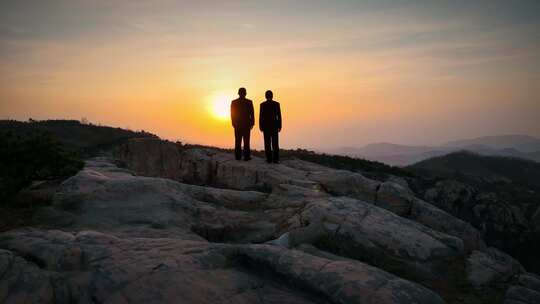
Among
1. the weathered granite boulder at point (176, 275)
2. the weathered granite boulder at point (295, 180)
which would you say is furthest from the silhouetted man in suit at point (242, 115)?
the weathered granite boulder at point (176, 275)

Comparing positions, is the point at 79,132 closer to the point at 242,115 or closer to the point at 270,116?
the point at 242,115

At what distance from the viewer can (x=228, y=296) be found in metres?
5.54

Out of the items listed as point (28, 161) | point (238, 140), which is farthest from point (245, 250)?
point (238, 140)

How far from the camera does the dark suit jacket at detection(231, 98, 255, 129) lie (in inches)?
671

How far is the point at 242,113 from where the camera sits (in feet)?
56.1

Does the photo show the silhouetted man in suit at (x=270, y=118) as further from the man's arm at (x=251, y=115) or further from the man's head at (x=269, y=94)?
the man's arm at (x=251, y=115)

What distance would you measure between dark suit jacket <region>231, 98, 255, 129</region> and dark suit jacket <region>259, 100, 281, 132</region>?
51cm

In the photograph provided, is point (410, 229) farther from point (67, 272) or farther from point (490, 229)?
point (490, 229)

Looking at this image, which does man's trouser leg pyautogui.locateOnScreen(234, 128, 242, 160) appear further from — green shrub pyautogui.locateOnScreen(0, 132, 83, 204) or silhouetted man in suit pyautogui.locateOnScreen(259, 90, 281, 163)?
green shrub pyautogui.locateOnScreen(0, 132, 83, 204)

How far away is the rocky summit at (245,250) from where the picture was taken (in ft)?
18.5

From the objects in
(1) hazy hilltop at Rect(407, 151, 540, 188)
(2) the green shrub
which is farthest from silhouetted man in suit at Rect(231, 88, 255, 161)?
(1) hazy hilltop at Rect(407, 151, 540, 188)

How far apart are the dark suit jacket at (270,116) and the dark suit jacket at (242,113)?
Result: 0.51 metres

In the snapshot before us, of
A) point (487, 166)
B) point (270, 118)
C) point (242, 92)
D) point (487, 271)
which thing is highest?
point (242, 92)

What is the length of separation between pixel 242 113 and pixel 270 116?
1232 millimetres
